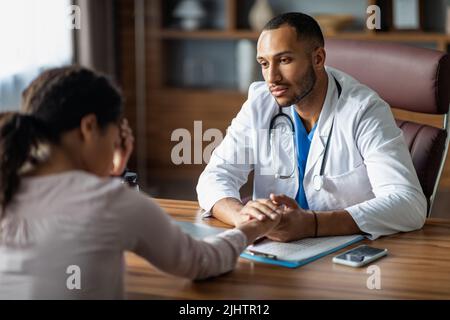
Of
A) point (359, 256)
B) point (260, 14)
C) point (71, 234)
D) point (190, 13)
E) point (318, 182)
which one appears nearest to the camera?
point (71, 234)

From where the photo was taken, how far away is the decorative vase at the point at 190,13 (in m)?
5.04

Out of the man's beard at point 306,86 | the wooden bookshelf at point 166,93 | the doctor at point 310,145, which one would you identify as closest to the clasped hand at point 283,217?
the doctor at point 310,145

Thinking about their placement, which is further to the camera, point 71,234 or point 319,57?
point 319,57

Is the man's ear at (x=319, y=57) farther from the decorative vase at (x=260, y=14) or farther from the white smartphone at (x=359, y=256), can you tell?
the decorative vase at (x=260, y=14)

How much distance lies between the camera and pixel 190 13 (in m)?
5.04

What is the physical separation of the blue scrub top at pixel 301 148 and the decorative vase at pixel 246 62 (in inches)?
102

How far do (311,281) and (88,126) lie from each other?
57 centimetres

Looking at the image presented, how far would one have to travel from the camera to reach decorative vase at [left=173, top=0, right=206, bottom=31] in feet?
16.5

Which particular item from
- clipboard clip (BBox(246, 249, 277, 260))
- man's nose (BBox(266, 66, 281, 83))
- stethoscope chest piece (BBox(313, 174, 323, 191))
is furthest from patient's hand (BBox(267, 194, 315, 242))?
man's nose (BBox(266, 66, 281, 83))

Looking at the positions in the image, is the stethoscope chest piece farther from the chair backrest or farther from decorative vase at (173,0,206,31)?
decorative vase at (173,0,206,31)

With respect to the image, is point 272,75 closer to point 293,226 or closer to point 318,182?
point 318,182

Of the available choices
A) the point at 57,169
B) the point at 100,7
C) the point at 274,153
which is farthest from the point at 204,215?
the point at 100,7

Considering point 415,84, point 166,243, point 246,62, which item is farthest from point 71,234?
point 246,62

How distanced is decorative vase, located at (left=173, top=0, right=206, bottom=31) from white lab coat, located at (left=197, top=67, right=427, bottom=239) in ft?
8.56
